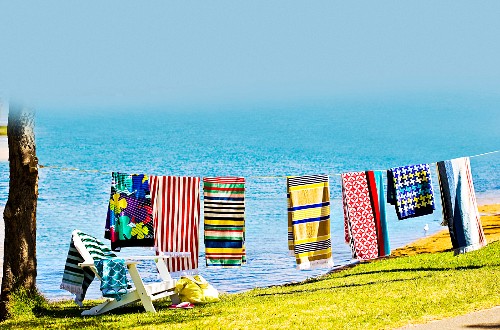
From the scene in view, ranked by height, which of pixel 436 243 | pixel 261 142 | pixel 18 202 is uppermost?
pixel 261 142

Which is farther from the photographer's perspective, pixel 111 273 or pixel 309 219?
pixel 309 219

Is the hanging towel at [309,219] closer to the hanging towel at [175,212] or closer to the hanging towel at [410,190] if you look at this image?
the hanging towel at [410,190]

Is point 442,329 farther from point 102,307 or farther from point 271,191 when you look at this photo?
point 271,191

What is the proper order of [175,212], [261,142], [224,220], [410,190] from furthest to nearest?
[261,142] < [410,190] < [224,220] < [175,212]

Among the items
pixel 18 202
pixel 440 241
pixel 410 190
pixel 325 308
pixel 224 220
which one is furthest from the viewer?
pixel 440 241

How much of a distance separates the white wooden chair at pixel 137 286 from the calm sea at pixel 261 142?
17.6 meters

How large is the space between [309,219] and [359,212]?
57 centimetres

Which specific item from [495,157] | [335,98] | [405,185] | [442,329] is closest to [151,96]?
[335,98]

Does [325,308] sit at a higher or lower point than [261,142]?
lower

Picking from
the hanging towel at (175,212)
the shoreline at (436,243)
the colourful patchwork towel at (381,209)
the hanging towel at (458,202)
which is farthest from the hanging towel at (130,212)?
the shoreline at (436,243)

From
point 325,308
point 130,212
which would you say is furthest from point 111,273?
point 325,308

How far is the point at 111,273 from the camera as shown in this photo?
7.52 metres

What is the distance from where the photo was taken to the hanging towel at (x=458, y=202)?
8.80 metres

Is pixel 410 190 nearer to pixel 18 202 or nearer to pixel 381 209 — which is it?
pixel 381 209
